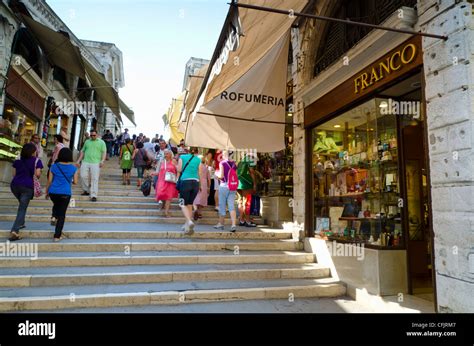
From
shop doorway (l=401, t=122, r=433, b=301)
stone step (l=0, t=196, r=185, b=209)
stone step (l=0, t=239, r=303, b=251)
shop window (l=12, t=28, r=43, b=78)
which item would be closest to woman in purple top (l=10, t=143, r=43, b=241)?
stone step (l=0, t=239, r=303, b=251)

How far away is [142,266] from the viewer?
4.96m

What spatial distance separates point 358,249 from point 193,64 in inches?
893

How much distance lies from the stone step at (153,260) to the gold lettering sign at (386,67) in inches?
134

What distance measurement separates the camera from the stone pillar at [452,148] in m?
3.24

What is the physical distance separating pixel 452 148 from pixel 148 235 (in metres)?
5.37

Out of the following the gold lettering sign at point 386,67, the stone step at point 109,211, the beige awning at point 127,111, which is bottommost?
the stone step at point 109,211

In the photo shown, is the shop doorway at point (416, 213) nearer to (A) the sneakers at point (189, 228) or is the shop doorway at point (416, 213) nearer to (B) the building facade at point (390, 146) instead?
(B) the building facade at point (390, 146)

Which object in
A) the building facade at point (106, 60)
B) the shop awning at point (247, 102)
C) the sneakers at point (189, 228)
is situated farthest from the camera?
the building facade at point (106, 60)

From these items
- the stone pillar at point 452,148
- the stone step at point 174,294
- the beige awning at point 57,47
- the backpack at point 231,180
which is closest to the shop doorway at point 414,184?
the stone pillar at point 452,148

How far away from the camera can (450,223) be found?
342 centimetres

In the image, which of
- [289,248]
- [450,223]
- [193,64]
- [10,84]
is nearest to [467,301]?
[450,223]

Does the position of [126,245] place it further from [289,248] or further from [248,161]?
[248,161]

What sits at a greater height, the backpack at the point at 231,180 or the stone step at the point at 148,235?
the backpack at the point at 231,180

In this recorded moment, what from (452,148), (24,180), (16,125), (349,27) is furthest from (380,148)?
(16,125)
